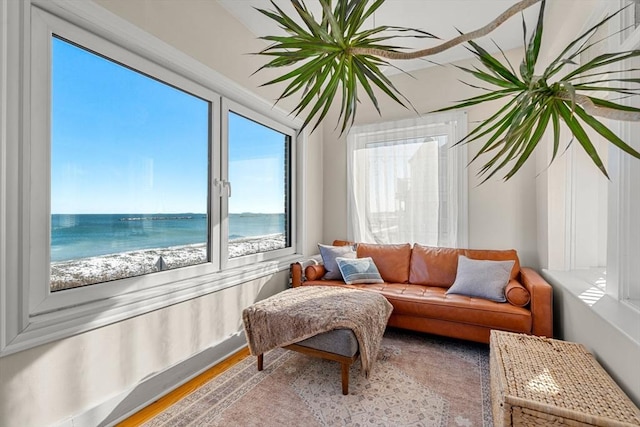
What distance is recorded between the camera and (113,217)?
1912mm

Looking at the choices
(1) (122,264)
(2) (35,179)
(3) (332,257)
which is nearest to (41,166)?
(2) (35,179)

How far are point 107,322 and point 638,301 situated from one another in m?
2.88

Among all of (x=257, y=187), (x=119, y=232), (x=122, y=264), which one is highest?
(x=257, y=187)

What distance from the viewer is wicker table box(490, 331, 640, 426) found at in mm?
1192

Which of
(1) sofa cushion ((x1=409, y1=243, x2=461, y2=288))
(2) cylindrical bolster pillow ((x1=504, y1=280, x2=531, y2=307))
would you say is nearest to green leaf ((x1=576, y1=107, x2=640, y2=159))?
(2) cylindrical bolster pillow ((x1=504, y1=280, x2=531, y2=307))

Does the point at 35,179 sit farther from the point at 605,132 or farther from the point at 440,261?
the point at 440,261

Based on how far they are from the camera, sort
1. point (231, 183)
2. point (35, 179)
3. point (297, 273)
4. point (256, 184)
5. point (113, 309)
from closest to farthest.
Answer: point (35, 179) < point (113, 309) < point (231, 183) < point (256, 184) < point (297, 273)

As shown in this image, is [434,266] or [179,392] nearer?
[179,392]

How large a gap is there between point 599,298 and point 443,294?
45.4 inches

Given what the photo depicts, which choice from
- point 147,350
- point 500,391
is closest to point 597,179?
point 500,391

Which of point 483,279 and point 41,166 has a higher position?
point 41,166

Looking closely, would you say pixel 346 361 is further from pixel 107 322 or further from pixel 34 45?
pixel 34 45

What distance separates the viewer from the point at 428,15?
2.71 metres

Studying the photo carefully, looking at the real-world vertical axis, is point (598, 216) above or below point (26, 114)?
below
